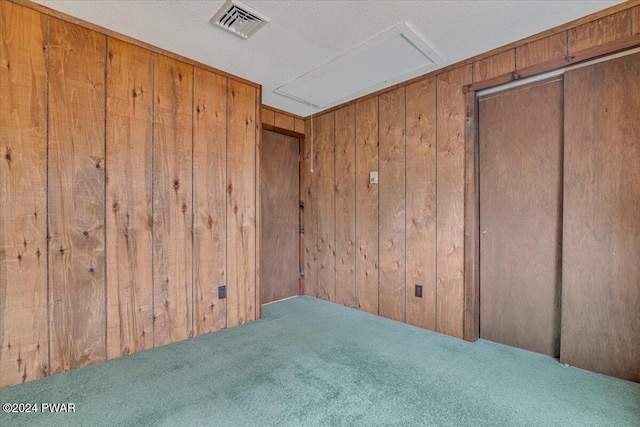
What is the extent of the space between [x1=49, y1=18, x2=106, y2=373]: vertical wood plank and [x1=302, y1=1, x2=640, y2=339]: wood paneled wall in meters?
2.36

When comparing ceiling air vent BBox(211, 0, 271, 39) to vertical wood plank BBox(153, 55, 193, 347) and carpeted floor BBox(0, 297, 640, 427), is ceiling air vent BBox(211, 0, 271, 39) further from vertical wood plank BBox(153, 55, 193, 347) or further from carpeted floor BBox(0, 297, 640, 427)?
carpeted floor BBox(0, 297, 640, 427)

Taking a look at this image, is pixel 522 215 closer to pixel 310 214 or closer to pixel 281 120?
pixel 310 214

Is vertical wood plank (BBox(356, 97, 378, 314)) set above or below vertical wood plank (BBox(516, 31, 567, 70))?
below

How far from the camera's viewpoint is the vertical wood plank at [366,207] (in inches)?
132

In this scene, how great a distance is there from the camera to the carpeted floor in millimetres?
1609

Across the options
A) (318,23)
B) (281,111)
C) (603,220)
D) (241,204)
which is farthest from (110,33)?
(603,220)

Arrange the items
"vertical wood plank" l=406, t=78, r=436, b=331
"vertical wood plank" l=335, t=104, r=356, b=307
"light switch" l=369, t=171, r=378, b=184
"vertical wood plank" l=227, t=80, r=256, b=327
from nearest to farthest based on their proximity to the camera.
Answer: "vertical wood plank" l=406, t=78, r=436, b=331 → "vertical wood plank" l=227, t=80, r=256, b=327 → "light switch" l=369, t=171, r=378, b=184 → "vertical wood plank" l=335, t=104, r=356, b=307

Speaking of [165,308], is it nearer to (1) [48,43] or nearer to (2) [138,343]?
(2) [138,343]

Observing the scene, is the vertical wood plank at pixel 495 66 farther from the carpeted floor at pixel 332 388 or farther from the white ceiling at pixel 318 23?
the carpeted floor at pixel 332 388

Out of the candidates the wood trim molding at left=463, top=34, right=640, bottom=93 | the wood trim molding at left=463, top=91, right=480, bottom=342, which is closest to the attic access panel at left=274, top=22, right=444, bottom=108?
the wood trim molding at left=463, top=34, right=640, bottom=93

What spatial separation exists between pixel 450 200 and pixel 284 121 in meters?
2.31

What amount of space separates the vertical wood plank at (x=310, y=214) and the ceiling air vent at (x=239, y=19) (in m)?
1.90

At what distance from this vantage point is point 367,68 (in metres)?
2.74

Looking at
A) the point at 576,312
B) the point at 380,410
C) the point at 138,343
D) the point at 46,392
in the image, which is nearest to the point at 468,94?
the point at 576,312
